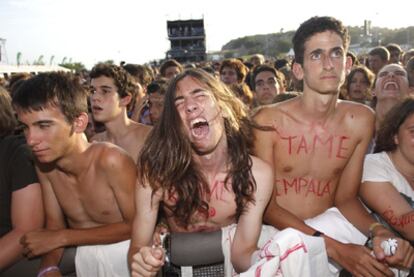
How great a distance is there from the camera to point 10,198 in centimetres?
266

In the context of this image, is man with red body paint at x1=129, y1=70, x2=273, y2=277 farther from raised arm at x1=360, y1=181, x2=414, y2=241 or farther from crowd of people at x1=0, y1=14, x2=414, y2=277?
raised arm at x1=360, y1=181, x2=414, y2=241

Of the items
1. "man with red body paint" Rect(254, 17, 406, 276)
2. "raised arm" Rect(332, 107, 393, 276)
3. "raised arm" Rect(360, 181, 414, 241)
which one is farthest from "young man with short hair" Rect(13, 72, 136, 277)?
"raised arm" Rect(360, 181, 414, 241)

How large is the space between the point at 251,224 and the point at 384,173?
101cm

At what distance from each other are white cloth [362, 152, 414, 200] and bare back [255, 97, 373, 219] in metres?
0.15

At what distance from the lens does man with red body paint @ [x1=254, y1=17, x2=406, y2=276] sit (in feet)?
9.34

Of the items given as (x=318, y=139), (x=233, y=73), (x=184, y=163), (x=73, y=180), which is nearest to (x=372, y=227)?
(x=318, y=139)

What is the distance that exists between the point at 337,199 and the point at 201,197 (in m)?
1.09

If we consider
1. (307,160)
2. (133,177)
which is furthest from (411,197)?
(133,177)

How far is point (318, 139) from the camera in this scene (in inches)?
118

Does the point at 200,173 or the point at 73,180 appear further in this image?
the point at 73,180

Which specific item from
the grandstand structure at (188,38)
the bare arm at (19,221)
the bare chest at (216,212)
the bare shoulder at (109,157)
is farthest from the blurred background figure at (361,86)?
the grandstand structure at (188,38)

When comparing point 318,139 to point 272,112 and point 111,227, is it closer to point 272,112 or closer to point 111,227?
point 272,112

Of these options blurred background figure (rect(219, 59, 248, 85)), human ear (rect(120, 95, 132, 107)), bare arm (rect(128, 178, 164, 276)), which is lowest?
bare arm (rect(128, 178, 164, 276))

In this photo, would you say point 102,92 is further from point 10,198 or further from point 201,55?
point 201,55
